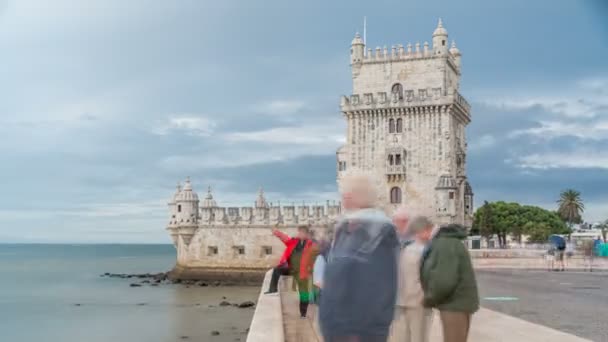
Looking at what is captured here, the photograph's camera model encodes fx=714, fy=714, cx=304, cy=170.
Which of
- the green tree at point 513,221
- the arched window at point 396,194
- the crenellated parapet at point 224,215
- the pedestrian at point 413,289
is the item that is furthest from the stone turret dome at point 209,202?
the pedestrian at point 413,289

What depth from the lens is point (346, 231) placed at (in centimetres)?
505

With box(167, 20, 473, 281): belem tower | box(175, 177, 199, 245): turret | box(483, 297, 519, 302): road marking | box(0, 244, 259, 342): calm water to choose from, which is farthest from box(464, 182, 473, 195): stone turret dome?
box(483, 297, 519, 302): road marking

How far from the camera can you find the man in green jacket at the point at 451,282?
680cm

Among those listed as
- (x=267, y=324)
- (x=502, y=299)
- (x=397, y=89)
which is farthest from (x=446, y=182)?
(x=267, y=324)

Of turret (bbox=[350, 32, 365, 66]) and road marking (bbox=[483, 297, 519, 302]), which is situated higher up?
turret (bbox=[350, 32, 365, 66])

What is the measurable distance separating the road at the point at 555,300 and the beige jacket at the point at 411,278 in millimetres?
7076

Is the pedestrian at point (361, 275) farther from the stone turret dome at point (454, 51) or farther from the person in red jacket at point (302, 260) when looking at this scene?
A: the stone turret dome at point (454, 51)

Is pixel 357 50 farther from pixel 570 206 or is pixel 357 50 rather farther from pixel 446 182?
pixel 570 206

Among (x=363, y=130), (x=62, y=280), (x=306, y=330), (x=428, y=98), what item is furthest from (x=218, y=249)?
(x=306, y=330)

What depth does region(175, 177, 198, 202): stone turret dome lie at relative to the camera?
51.8 m

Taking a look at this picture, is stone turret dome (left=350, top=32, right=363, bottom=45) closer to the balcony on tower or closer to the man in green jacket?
the balcony on tower

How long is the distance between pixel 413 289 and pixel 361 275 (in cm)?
288

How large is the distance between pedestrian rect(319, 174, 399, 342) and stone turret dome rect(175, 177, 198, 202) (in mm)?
47401

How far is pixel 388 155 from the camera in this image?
1831 inches
